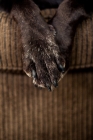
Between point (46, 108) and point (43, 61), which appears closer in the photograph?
point (43, 61)

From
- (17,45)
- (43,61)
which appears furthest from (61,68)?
(17,45)

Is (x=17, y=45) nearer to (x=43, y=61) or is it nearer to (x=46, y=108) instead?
(x=43, y=61)

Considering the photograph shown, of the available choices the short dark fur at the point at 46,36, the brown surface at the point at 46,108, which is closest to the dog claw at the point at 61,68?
the short dark fur at the point at 46,36

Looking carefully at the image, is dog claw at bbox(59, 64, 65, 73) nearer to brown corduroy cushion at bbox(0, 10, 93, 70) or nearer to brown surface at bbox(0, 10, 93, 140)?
brown corduroy cushion at bbox(0, 10, 93, 70)

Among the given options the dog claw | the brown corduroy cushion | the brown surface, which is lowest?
the brown surface

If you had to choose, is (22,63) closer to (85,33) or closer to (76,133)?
(85,33)

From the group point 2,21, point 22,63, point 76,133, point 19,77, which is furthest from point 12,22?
point 76,133

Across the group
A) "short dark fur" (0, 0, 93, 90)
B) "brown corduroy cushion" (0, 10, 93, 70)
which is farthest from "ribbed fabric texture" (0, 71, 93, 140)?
"short dark fur" (0, 0, 93, 90)
